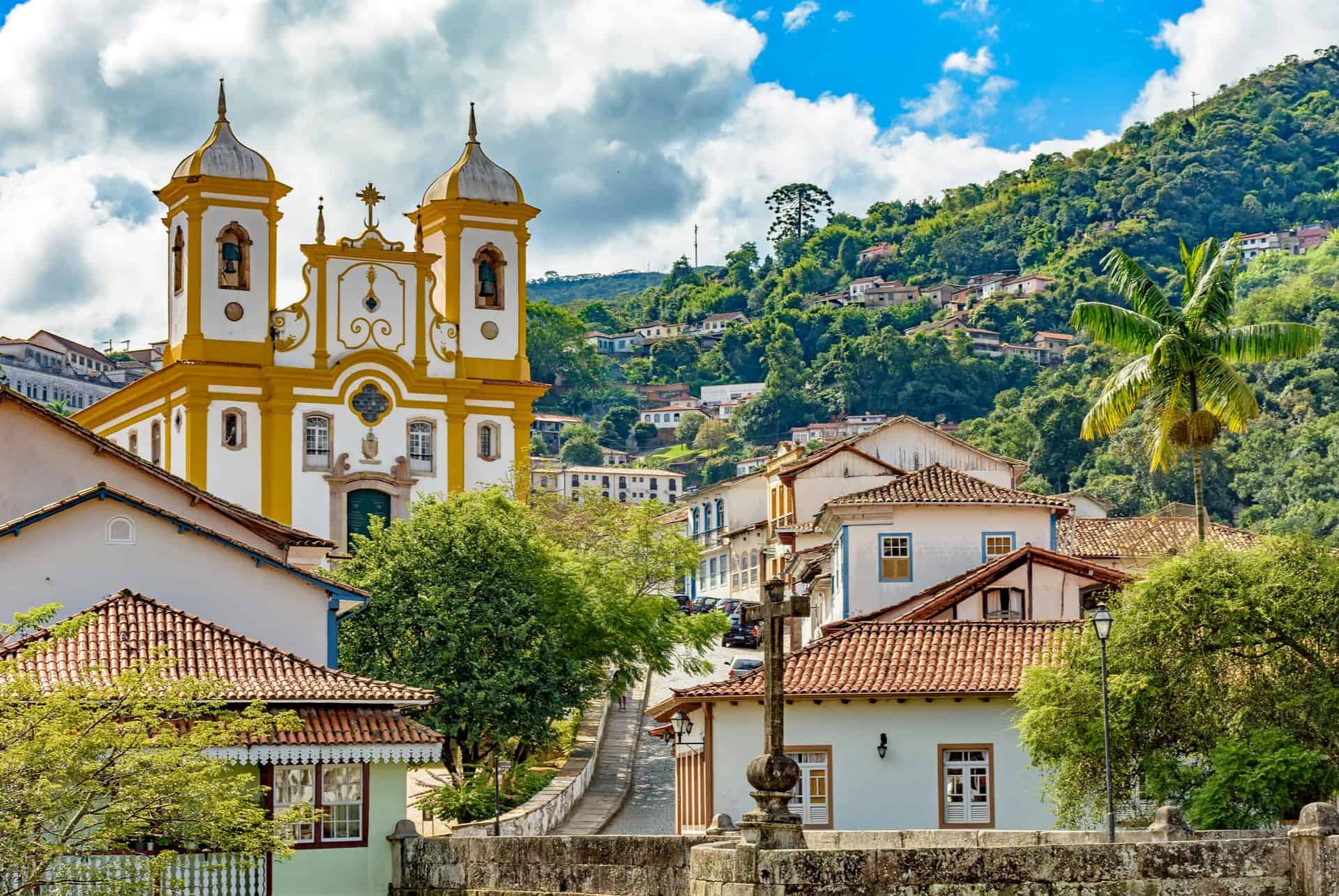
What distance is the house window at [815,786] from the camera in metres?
36.6

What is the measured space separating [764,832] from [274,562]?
18118mm

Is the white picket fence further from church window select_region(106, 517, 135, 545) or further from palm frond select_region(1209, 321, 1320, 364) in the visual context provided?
palm frond select_region(1209, 321, 1320, 364)

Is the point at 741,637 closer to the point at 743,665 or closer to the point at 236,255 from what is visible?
the point at 743,665

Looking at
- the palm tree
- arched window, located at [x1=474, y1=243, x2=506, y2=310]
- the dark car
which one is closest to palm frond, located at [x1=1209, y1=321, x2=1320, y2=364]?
the palm tree

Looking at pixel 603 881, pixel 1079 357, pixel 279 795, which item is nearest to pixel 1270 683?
pixel 603 881

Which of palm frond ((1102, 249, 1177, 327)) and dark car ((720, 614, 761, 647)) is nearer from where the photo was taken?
palm frond ((1102, 249, 1177, 327))

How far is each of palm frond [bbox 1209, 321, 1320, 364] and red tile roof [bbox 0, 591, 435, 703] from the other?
1837 cm

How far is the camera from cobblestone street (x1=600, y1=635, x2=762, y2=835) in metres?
43.2

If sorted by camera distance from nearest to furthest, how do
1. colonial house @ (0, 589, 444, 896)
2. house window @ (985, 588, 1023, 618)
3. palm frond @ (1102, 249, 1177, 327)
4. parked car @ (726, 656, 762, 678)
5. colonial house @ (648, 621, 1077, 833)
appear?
colonial house @ (0, 589, 444, 896) < colonial house @ (648, 621, 1077, 833) < house window @ (985, 588, 1023, 618) < palm frond @ (1102, 249, 1177, 327) < parked car @ (726, 656, 762, 678)

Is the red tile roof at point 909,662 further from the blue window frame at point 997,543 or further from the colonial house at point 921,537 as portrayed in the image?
the blue window frame at point 997,543

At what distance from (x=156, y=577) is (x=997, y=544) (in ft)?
68.6

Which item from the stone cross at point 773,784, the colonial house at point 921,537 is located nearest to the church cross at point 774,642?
the stone cross at point 773,784

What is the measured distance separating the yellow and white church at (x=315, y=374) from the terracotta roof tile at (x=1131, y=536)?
18.6 metres

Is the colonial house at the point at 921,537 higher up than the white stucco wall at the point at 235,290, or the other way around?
the white stucco wall at the point at 235,290
